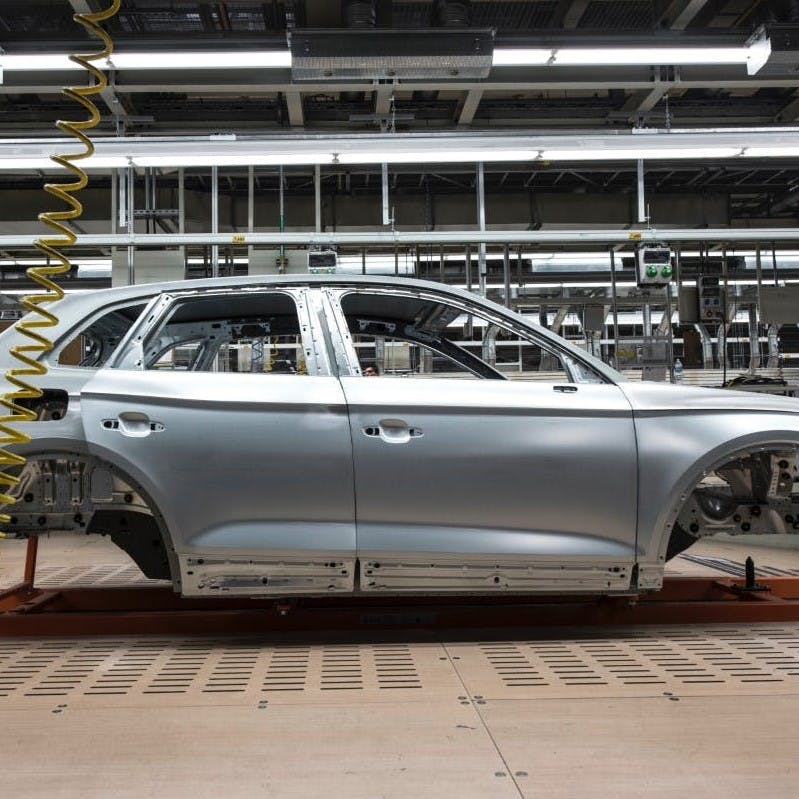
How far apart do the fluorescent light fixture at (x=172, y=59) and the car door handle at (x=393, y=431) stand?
4310 millimetres

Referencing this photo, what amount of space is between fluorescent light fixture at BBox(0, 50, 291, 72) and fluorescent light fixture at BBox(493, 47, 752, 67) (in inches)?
73.9

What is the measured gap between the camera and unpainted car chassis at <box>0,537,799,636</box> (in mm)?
3221

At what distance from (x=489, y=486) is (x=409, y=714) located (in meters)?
0.93

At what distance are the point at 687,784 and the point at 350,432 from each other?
1.61 m

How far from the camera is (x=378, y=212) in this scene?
1209 cm

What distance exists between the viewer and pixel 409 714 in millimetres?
2297

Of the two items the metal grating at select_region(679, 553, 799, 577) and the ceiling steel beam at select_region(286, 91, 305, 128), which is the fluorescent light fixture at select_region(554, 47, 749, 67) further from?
the metal grating at select_region(679, 553, 799, 577)

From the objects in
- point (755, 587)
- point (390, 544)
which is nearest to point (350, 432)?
point (390, 544)

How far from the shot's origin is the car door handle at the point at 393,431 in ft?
9.46

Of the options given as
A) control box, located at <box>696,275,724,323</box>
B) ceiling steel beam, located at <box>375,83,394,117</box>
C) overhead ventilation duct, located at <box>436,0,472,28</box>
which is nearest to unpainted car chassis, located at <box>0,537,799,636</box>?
overhead ventilation duct, located at <box>436,0,472,28</box>

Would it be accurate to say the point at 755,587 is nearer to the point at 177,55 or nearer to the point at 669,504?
the point at 669,504

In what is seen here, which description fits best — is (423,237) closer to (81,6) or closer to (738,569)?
(81,6)

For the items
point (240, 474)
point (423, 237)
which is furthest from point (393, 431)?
point (423, 237)

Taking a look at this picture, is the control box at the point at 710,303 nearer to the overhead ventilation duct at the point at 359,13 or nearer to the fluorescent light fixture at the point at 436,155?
the fluorescent light fixture at the point at 436,155
